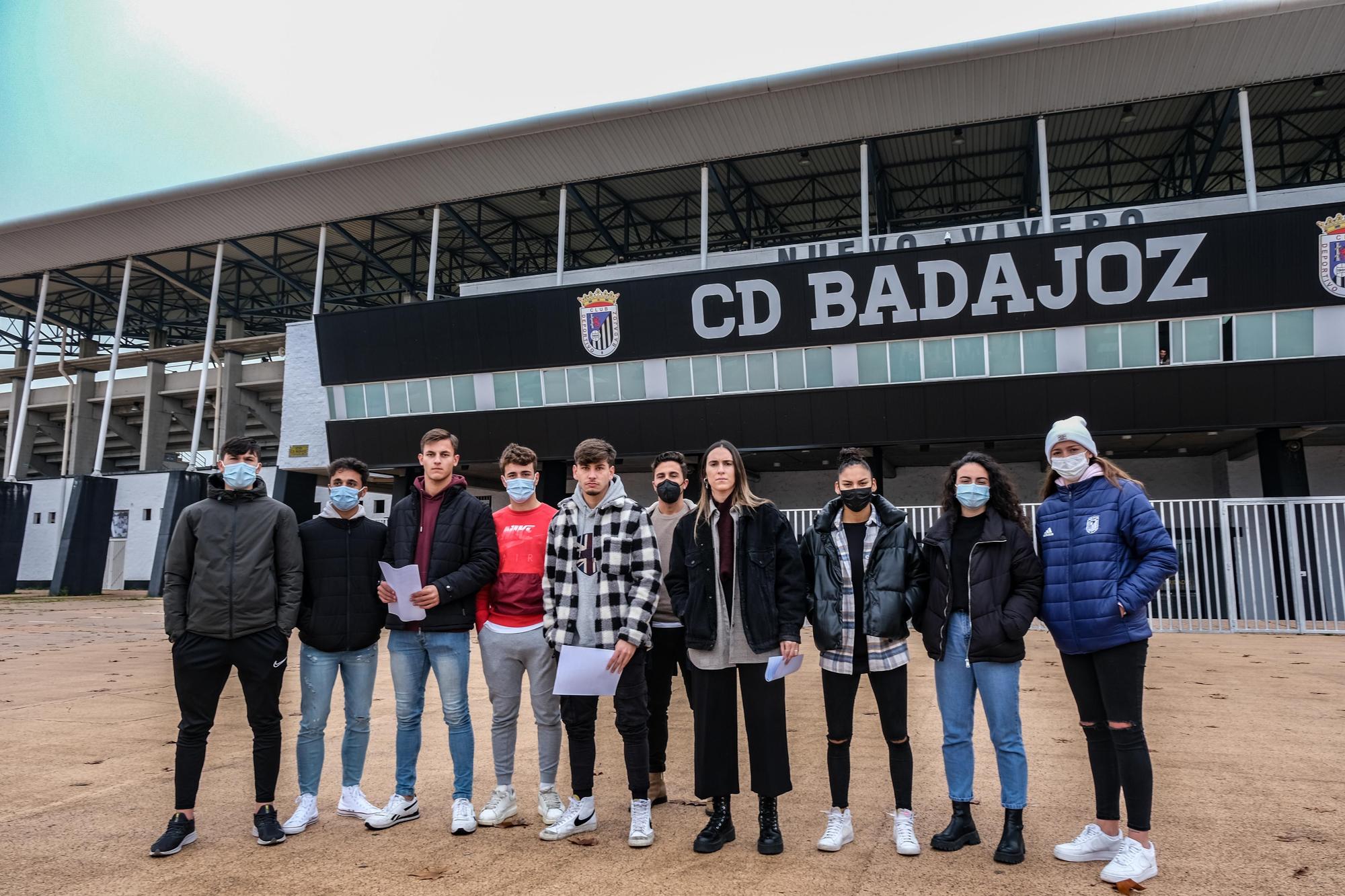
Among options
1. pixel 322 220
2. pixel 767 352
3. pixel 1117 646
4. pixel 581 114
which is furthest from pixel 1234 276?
pixel 322 220

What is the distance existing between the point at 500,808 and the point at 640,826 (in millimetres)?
830

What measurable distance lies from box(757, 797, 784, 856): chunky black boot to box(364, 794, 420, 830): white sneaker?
1858mm

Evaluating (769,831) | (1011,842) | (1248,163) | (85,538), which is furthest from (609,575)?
(85,538)

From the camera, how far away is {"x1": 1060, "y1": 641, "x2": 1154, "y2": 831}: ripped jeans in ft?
11.4

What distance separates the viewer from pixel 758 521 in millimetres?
4078

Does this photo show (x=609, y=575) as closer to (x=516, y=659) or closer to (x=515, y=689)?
(x=516, y=659)

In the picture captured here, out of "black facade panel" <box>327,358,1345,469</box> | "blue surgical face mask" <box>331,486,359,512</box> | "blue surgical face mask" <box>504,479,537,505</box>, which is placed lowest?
"blue surgical face mask" <box>331,486,359,512</box>

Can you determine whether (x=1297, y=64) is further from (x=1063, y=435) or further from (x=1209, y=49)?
(x=1063, y=435)

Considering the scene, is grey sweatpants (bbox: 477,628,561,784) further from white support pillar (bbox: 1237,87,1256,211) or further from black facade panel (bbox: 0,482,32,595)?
black facade panel (bbox: 0,482,32,595)

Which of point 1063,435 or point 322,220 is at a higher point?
point 322,220

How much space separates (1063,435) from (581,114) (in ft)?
70.4

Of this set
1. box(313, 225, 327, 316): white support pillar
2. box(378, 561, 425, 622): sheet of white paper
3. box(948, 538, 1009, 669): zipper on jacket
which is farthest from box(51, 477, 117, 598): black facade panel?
box(948, 538, 1009, 669): zipper on jacket

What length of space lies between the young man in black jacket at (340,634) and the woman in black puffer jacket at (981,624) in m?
2.98

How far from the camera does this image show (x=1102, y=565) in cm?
369
